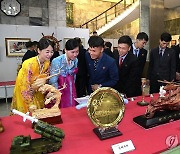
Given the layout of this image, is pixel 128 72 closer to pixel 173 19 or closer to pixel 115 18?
pixel 115 18

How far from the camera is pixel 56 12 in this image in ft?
21.4

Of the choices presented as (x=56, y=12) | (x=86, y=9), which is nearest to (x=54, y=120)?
(x=56, y=12)

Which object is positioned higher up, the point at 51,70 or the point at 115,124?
the point at 51,70

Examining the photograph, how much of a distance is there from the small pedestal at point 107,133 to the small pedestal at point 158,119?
0.68 ft

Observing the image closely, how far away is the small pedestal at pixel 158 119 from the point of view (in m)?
1.26

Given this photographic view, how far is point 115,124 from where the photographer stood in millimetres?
1136

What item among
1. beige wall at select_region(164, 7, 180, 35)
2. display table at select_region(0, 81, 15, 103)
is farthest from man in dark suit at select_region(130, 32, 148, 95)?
beige wall at select_region(164, 7, 180, 35)

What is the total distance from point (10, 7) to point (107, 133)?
224 inches

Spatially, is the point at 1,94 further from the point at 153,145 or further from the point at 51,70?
the point at 153,145

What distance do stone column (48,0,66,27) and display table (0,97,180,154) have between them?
5.49 m

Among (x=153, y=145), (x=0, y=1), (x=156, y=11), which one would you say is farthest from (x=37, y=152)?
(x=156, y=11)

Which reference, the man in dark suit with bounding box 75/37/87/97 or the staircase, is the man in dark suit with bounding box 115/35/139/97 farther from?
the staircase

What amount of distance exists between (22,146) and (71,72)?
0.96 meters

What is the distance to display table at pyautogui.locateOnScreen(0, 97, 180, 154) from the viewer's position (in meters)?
1.01
